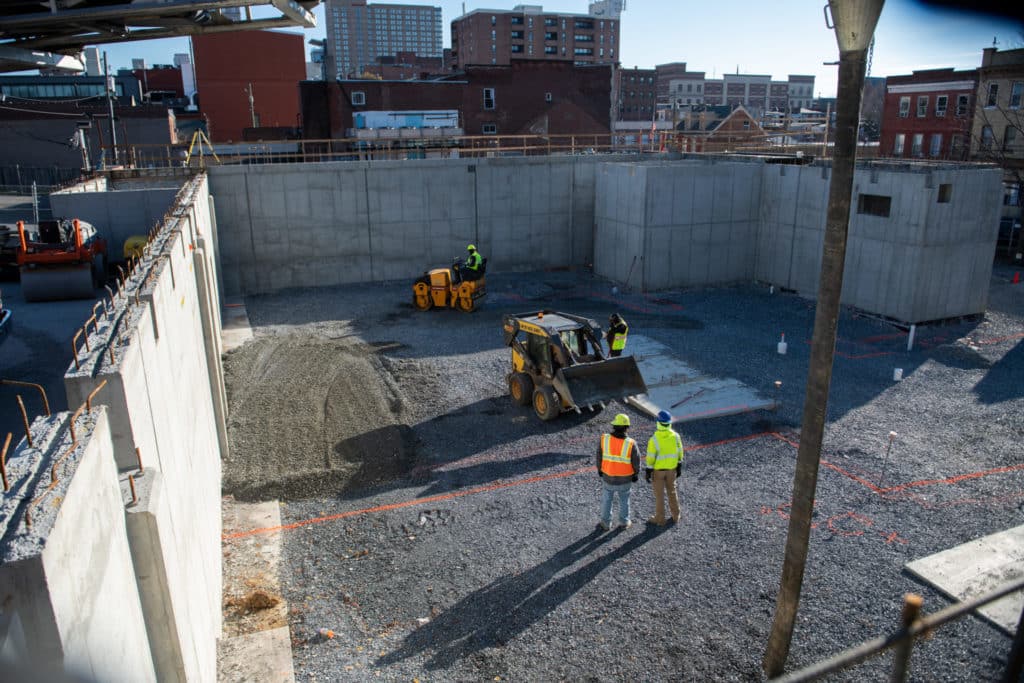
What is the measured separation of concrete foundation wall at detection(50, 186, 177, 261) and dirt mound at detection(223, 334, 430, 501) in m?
9.55

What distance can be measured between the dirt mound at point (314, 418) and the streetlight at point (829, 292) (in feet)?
21.0

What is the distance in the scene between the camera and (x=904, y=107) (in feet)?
160

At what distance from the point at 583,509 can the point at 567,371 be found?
3.29 meters

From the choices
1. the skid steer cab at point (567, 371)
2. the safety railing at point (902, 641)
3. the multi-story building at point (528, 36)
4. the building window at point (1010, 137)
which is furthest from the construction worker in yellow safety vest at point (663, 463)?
the multi-story building at point (528, 36)

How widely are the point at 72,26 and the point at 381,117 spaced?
123 ft

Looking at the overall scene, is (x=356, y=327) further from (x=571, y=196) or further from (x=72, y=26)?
(x=571, y=196)

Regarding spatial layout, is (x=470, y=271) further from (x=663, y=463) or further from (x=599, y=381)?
(x=663, y=463)

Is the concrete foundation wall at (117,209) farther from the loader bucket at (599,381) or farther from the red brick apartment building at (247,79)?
the red brick apartment building at (247,79)

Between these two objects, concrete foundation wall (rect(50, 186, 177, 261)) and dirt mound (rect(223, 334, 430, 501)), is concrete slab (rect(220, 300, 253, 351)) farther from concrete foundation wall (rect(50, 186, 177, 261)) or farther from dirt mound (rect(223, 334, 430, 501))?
concrete foundation wall (rect(50, 186, 177, 261))

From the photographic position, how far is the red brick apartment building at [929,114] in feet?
144

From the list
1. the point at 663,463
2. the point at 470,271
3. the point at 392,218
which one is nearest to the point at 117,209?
the point at 392,218

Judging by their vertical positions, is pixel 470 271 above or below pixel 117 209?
below

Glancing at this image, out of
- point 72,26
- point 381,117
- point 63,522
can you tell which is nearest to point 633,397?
point 63,522

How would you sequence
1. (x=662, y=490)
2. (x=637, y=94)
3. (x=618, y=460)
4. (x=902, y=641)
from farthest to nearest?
(x=637, y=94) < (x=662, y=490) < (x=618, y=460) < (x=902, y=641)
